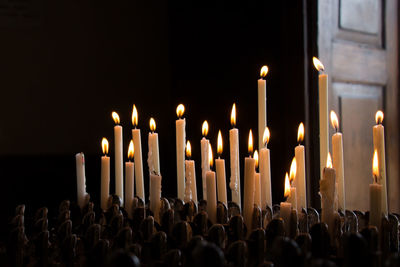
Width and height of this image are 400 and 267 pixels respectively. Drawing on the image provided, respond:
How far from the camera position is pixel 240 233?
1.60 ft

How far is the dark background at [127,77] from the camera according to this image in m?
1.47

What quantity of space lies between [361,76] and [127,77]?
0.86m

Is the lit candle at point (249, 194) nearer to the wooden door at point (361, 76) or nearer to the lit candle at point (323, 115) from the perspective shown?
the lit candle at point (323, 115)

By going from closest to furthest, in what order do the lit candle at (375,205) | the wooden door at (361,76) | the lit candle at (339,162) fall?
the lit candle at (375,205) → the lit candle at (339,162) → the wooden door at (361,76)

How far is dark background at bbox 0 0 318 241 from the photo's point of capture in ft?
4.84

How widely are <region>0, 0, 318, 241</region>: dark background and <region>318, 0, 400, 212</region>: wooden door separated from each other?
0.38 feet

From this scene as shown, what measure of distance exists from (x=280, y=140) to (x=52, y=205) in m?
0.83

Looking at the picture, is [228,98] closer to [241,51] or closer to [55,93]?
[241,51]

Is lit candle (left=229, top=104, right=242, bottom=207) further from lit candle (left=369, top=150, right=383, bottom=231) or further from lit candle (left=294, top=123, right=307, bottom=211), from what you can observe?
lit candle (left=369, top=150, right=383, bottom=231)

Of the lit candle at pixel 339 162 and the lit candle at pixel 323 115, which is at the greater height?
the lit candle at pixel 323 115

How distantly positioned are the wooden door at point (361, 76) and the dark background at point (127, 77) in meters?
0.12

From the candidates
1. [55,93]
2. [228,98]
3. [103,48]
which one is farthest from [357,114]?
[55,93]

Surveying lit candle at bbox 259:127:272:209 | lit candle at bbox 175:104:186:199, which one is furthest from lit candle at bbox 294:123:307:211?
lit candle at bbox 175:104:186:199

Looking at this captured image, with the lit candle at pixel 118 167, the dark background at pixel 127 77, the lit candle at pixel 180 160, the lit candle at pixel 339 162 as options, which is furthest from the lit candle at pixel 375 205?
the dark background at pixel 127 77
